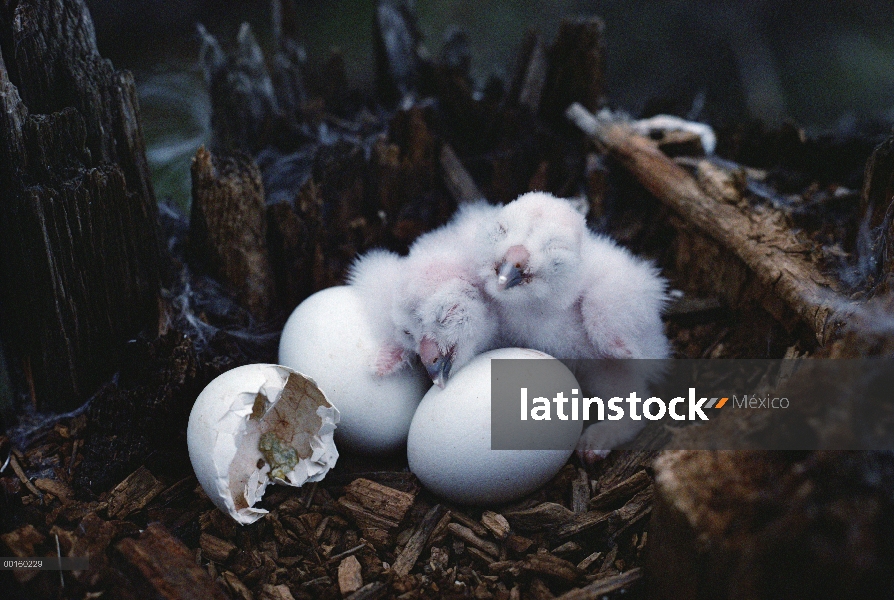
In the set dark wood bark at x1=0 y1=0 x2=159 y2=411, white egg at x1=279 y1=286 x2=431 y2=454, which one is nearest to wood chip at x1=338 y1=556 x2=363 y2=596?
white egg at x1=279 y1=286 x2=431 y2=454

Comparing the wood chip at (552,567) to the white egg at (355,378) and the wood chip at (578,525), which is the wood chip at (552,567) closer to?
the wood chip at (578,525)

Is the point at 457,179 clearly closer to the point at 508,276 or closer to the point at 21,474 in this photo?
the point at 508,276

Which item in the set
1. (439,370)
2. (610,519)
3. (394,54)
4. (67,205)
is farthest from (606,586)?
(394,54)

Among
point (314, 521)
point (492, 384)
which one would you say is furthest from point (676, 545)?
point (314, 521)

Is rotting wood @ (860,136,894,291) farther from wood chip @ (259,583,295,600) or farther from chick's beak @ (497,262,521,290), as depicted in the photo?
wood chip @ (259,583,295,600)

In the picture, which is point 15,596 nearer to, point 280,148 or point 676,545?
point 676,545

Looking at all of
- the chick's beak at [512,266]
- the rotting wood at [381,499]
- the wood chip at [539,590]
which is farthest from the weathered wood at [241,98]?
the wood chip at [539,590]
